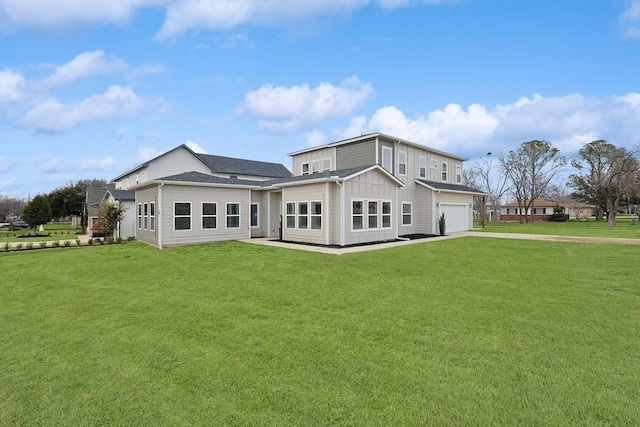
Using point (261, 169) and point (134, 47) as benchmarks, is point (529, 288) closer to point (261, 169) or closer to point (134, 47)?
point (134, 47)

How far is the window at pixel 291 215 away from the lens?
1667 centimetres

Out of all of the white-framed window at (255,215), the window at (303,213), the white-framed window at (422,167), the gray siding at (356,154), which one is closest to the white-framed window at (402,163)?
the white-framed window at (422,167)

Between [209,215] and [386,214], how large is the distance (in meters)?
9.79

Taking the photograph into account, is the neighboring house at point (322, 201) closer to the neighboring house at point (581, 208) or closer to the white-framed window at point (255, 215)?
the white-framed window at point (255, 215)

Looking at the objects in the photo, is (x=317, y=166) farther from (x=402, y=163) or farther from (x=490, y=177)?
(x=490, y=177)

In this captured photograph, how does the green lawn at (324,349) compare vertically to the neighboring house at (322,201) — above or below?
below

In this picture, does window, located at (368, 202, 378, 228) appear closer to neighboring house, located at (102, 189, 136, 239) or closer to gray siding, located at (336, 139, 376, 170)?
gray siding, located at (336, 139, 376, 170)

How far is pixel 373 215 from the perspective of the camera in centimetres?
1648

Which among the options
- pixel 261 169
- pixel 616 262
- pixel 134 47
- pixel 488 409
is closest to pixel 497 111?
pixel 616 262

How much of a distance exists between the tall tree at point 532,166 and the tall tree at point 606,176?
4215mm

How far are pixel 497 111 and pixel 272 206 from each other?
21140 mm

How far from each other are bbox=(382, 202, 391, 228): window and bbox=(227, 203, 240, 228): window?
8329 mm

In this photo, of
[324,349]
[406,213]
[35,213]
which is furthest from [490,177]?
[35,213]

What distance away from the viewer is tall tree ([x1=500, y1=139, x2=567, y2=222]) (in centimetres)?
4175
